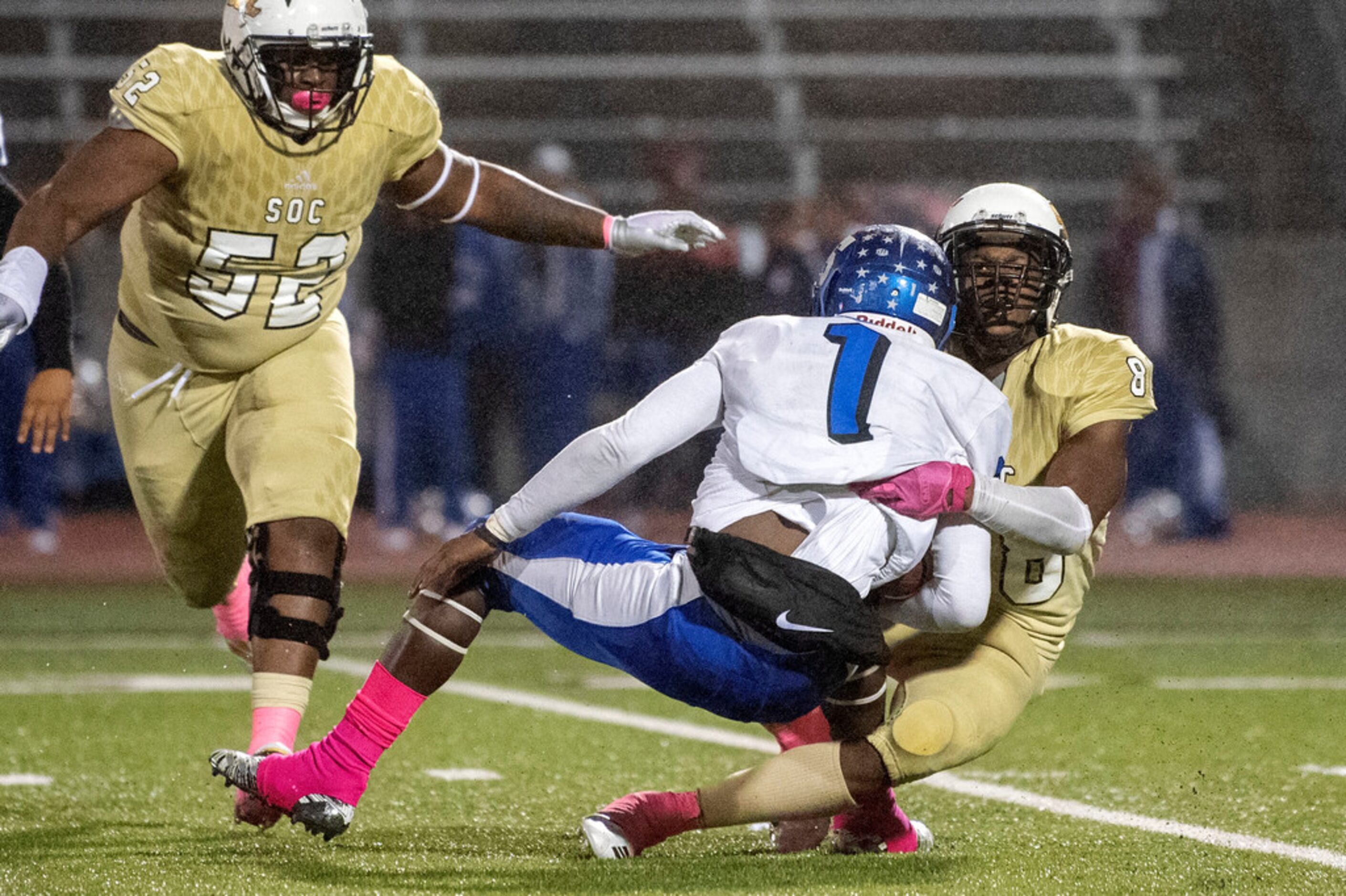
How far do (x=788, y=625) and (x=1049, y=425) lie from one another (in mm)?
827

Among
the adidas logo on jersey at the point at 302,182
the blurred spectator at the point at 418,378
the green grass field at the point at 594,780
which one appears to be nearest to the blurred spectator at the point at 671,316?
the blurred spectator at the point at 418,378

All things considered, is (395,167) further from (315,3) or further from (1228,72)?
(1228,72)

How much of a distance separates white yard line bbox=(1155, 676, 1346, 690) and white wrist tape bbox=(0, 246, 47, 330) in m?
3.60

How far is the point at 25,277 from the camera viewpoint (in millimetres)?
3338

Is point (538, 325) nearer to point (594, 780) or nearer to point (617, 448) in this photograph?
point (594, 780)

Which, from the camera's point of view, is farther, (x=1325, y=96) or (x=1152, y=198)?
(x=1325, y=96)

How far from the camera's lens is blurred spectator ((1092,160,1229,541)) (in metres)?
9.31

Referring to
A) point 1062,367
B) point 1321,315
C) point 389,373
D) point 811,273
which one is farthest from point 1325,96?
point 1062,367

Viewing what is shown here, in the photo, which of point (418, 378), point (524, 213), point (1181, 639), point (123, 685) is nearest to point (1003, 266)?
point (524, 213)

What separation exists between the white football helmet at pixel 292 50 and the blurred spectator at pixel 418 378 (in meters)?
4.56

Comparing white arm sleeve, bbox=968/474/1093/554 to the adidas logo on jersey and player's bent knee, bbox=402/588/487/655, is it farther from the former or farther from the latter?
the adidas logo on jersey

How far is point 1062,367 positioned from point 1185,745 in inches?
60.6

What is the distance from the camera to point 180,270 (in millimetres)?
3932

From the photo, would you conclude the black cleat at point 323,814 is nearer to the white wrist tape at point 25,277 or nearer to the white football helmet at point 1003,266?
the white wrist tape at point 25,277
